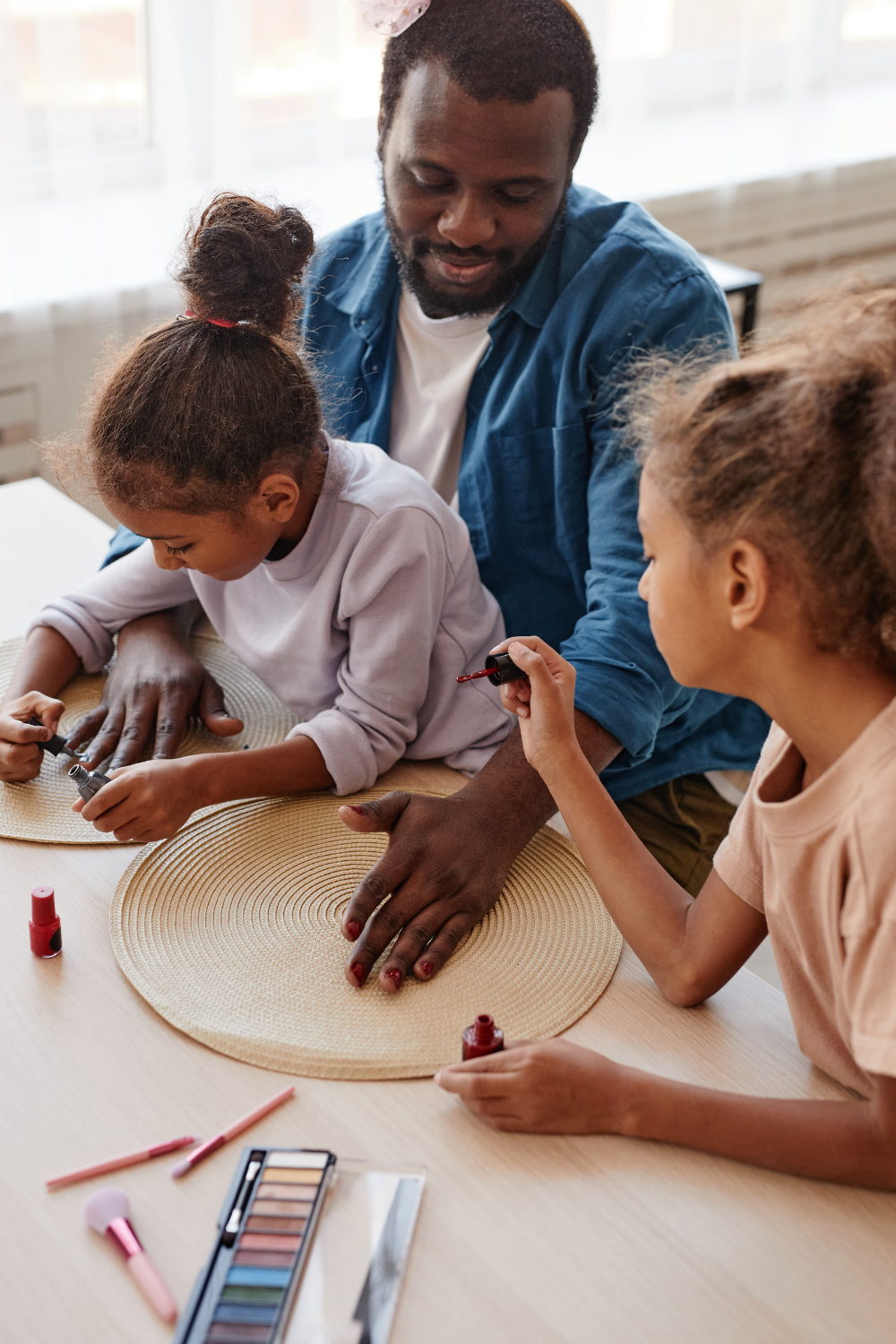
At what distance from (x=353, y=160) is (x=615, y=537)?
1.46 metres

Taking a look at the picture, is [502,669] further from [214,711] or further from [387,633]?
[214,711]

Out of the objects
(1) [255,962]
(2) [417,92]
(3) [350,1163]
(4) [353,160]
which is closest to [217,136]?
(4) [353,160]

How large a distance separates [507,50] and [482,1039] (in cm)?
88

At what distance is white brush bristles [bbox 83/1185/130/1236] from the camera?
69 cm

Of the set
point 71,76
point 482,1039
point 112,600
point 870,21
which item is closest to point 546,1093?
point 482,1039

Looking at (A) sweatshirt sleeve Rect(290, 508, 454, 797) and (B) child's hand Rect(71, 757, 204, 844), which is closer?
(B) child's hand Rect(71, 757, 204, 844)

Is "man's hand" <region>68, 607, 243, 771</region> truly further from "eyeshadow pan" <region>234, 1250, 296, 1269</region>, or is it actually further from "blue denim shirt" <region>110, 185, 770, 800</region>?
"eyeshadow pan" <region>234, 1250, 296, 1269</region>

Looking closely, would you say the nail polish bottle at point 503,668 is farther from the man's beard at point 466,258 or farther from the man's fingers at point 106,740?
the man's beard at point 466,258

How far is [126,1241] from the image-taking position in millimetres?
676

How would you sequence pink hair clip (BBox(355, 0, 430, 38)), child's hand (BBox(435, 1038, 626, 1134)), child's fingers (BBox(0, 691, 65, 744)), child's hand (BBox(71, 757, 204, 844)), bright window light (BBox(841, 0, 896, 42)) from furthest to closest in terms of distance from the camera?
bright window light (BBox(841, 0, 896, 42))
pink hair clip (BBox(355, 0, 430, 38))
child's fingers (BBox(0, 691, 65, 744))
child's hand (BBox(71, 757, 204, 844))
child's hand (BBox(435, 1038, 626, 1134))

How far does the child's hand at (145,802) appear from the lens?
98 cm

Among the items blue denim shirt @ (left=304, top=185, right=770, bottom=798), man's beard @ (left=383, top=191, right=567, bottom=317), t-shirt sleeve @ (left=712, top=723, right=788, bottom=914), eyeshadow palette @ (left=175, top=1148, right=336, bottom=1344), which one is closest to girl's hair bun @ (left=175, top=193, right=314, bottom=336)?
blue denim shirt @ (left=304, top=185, right=770, bottom=798)

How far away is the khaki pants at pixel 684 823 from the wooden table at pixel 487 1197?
35 cm

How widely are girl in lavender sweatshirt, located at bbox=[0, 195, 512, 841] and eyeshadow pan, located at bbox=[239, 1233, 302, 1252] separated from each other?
381mm
